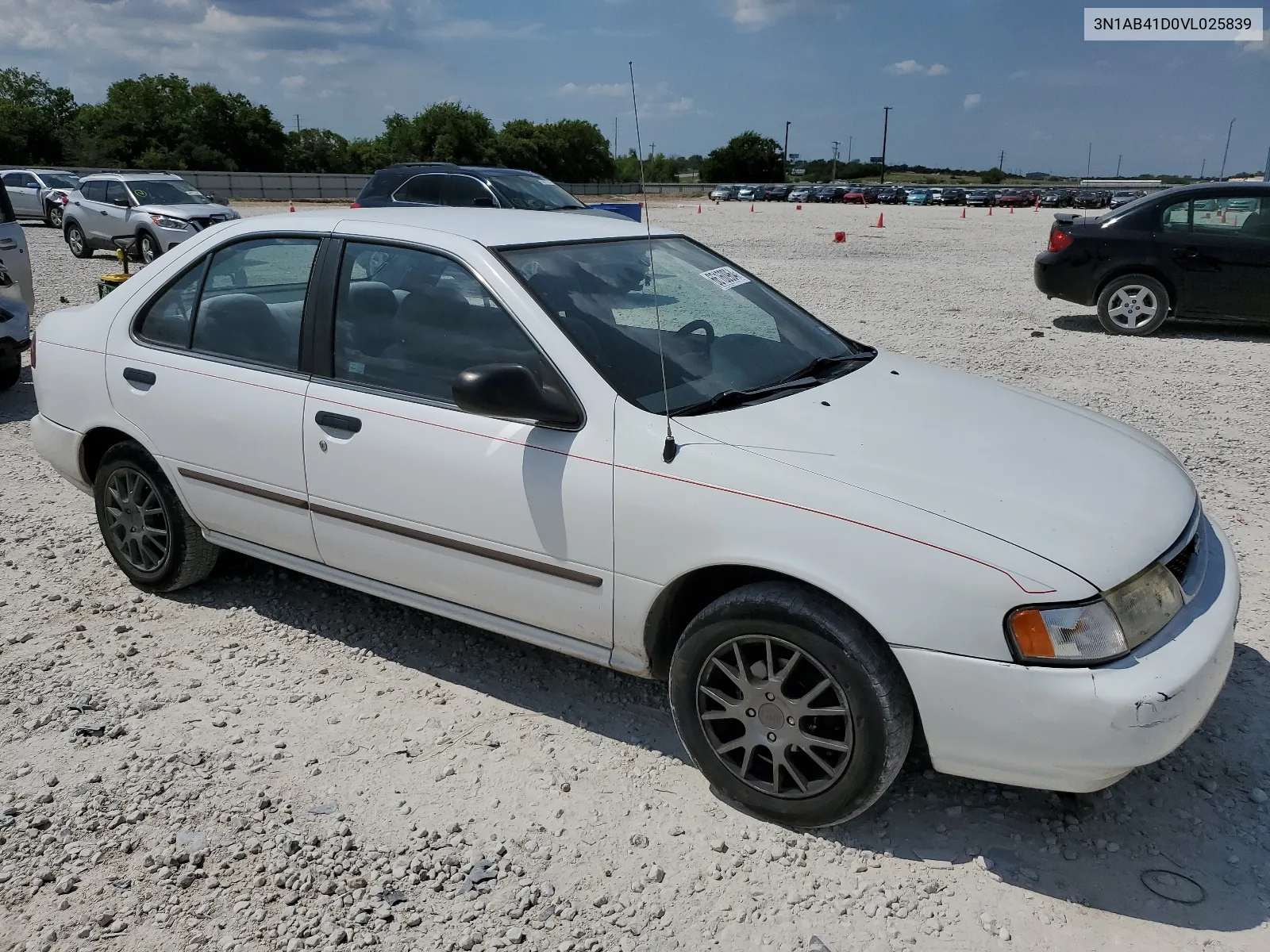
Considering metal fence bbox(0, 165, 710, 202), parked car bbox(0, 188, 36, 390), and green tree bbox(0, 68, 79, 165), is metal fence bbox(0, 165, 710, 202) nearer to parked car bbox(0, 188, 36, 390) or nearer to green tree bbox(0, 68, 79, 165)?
green tree bbox(0, 68, 79, 165)

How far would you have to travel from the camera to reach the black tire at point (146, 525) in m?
4.17

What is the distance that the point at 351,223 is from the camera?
12.1ft

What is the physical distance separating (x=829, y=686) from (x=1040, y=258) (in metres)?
9.53

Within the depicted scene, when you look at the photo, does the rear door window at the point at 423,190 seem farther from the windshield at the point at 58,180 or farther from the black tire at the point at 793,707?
the windshield at the point at 58,180

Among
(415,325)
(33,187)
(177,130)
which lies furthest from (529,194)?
(177,130)

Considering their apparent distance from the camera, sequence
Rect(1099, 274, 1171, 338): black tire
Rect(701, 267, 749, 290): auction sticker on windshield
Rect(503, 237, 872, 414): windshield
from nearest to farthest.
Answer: Rect(503, 237, 872, 414): windshield
Rect(701, 267, 749, 290): auction sticker on windshield
Rect(1099, 274, 1171, 338): black tire

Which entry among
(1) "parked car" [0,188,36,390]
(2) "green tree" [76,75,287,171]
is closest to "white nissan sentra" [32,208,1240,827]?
(1) "parked car" [0,188,36,390]

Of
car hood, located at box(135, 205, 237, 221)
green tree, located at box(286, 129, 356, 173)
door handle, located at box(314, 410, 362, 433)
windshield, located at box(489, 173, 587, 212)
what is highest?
green tree, located at box(286, 129, 356, 173)

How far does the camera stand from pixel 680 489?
2805 mm

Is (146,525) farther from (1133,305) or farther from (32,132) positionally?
(32,132)

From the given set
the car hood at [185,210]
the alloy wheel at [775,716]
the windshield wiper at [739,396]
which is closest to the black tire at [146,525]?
the windshield wiper at [739,396]

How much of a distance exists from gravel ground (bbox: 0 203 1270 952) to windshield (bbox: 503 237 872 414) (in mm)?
1091

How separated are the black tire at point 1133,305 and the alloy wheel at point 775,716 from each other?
363 inches

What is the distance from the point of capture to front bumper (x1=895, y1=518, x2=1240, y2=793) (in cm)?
239
